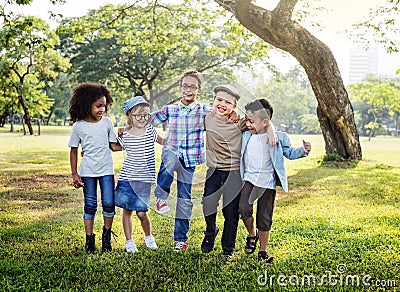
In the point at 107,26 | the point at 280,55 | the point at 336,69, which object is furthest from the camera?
the point at 280,55

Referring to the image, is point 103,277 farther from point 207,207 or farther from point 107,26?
point 107,26

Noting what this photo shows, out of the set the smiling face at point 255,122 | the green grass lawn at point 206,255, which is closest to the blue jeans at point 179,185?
the green grass lawn at point 206,255

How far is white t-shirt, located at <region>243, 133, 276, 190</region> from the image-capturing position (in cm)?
451

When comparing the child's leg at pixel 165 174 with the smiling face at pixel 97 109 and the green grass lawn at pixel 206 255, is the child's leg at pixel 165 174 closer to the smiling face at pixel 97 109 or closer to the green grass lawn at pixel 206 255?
the green grass lawn at pixel 206 255

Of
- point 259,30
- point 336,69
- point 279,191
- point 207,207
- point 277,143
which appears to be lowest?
point 279,191

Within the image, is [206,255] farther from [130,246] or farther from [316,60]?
[316,60]

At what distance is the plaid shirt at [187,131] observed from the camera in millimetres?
4430

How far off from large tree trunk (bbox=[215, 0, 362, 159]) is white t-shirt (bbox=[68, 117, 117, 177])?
25.9ft

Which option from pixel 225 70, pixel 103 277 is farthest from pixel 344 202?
pixel 225 70

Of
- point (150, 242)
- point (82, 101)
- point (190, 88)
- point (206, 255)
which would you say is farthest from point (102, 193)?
point (190, 88)

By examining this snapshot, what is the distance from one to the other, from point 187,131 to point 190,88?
425mm

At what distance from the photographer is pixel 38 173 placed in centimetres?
1191

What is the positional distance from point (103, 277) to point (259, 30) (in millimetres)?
9102

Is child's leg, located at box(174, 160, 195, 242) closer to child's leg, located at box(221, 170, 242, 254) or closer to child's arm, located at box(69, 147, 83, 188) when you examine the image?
child's leg, located at box(221, 170, 242, 254)
